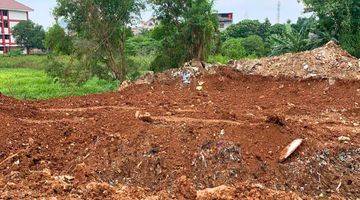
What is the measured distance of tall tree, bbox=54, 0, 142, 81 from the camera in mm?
16078

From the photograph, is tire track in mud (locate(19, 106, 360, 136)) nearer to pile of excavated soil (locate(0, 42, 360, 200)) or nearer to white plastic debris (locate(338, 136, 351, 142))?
pile of excavated soil (locate(0, 42, 360, 200))

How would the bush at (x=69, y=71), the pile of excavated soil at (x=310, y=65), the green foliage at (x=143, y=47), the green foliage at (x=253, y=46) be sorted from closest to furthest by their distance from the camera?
the pile of excavated soil at (x=310, y=65), the bush at (x=69, y=71), the green foliage at (x=143, y=47), the green foliage at (x=253, y=46)

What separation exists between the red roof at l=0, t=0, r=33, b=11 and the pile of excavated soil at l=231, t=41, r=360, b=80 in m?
49.1

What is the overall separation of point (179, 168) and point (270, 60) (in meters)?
7.90

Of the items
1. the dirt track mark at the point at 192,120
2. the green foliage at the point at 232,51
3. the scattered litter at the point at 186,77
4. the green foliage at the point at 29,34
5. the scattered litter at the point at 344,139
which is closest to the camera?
the scattered litter at the point at 344,139

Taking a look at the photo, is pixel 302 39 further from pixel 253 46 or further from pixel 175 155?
pixel 175 155

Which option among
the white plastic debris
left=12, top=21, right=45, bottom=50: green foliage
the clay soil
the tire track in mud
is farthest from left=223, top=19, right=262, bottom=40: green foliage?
the white plastic debris

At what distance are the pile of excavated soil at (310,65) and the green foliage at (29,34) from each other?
126ft

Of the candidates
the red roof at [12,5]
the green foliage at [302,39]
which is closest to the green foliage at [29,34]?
the red roof at [12,5]

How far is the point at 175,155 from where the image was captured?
7.76m

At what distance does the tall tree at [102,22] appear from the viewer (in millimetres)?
16078

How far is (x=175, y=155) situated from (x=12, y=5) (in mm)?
56617

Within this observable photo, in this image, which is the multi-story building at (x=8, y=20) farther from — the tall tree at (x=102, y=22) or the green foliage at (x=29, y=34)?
the tall tree at (x=102, y=22)

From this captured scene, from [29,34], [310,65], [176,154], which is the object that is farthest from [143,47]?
[29,34]
